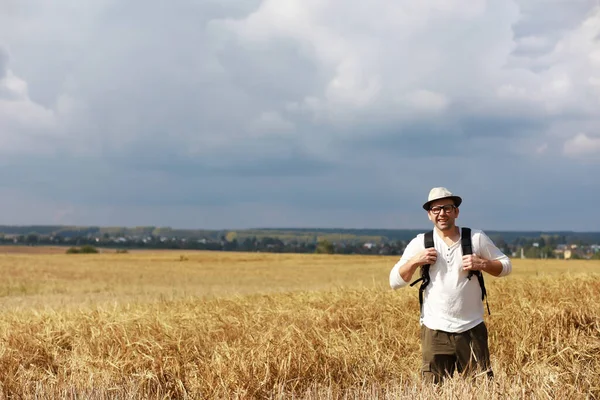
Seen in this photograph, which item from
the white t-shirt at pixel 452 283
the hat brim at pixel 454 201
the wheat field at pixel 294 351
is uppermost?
the hat brim at pixel 454 201

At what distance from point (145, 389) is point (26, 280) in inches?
1495

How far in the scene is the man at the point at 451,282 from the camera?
A: 525 cm

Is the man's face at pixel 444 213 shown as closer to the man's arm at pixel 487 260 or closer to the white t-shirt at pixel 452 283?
the white t-shirt at pixel 452 283

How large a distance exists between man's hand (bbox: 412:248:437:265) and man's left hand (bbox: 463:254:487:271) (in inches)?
9.9

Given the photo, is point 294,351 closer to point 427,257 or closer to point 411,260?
point 411,260

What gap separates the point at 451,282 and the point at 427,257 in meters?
0.35

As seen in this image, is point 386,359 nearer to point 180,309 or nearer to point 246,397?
point 246,397

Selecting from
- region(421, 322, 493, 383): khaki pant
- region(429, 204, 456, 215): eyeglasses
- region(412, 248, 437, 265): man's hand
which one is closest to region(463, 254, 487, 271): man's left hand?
region(412, 248, 437, 265): man's hand

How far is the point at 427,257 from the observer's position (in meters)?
5.15

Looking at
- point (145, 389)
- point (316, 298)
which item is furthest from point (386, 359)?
point (316, 298)

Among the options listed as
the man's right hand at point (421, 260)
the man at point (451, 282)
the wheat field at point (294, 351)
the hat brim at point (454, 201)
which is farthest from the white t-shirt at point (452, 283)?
the wheat field at point (294, 351)

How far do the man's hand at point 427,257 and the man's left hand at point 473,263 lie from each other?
25 centimetres

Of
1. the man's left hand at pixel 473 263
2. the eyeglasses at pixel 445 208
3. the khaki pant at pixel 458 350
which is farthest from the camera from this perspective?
the khaki pant at pixel 458 350

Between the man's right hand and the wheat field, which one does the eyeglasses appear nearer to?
the man's right hand
